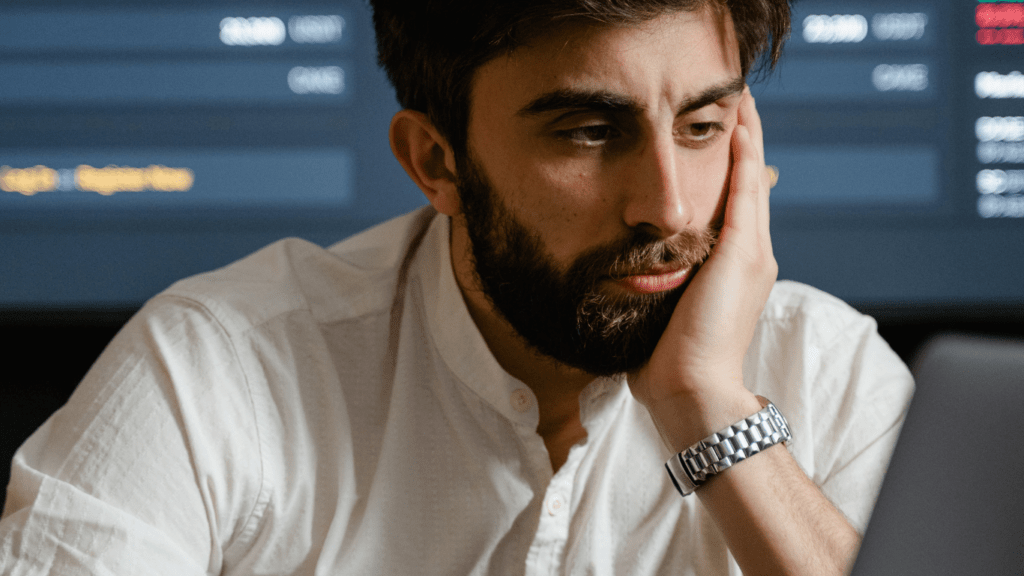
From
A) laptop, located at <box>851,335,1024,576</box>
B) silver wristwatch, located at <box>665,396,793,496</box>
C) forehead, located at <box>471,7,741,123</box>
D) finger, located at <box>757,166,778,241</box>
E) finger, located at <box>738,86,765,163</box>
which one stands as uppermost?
forehead, located at <box>471,7,741,123</box>

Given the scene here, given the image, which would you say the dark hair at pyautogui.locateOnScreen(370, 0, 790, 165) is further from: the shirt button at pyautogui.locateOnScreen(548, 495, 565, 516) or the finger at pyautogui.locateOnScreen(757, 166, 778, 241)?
the shirt button at pyautogui.locateOnScreen(548, 495, 565, 516)

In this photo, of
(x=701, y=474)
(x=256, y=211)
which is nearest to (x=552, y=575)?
(x=701, y=474)

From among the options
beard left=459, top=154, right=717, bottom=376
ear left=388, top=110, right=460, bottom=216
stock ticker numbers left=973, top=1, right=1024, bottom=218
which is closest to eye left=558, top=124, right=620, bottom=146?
beard left=459, top=154, right=717, bottom=376

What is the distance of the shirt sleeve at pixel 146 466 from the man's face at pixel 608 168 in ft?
1.39

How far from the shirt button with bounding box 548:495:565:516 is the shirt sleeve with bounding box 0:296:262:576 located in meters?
0.38

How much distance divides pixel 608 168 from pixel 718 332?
0.25 metres

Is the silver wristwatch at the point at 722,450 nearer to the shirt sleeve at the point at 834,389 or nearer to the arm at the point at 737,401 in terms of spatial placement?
the arm at the point at 737,401

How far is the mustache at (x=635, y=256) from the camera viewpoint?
97cm

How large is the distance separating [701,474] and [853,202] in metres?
0.89

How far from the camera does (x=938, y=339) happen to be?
376 millimetres

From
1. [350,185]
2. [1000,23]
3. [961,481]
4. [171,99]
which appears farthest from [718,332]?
[171,99]

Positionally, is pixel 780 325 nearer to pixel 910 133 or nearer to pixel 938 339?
pixel 910 133

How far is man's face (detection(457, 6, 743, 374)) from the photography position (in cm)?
94

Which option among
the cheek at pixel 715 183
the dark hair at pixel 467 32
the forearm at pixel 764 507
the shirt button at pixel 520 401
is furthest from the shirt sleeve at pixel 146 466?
the cheek at pixel 715 183
